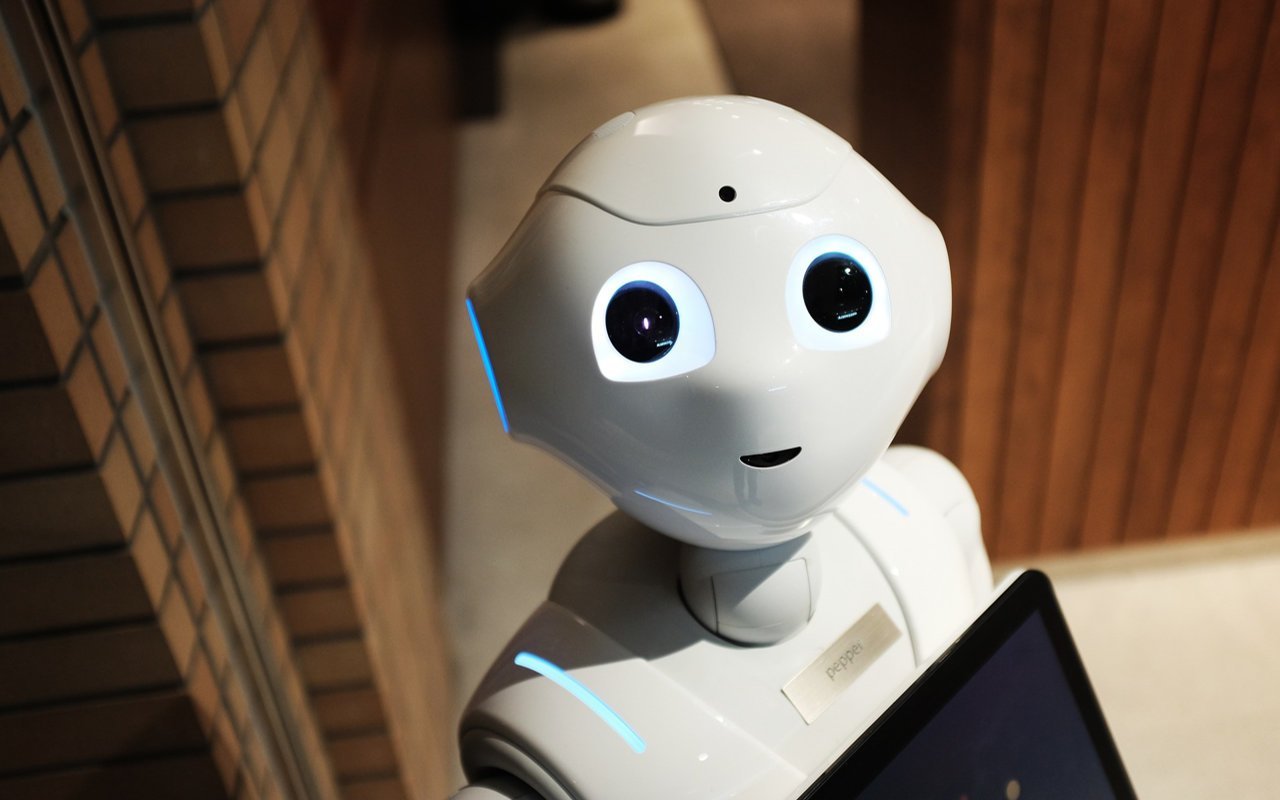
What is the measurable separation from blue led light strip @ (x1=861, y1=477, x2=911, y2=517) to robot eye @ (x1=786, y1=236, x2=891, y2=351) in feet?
0.88

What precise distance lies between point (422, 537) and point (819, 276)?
1390mm

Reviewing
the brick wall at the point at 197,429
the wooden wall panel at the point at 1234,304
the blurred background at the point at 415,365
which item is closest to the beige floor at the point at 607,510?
the blurred background at the point at 415,365

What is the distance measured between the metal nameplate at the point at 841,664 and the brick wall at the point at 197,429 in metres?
0.43

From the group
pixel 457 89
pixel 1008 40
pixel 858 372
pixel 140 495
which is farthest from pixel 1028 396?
pixel 457 89

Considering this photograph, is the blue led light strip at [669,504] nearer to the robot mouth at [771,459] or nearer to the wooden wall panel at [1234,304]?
the robot mouth at [771,459]

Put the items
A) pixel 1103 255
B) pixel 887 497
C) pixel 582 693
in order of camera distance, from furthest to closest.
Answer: pixel 1103 255, pixel 887 497, pixel 582 693

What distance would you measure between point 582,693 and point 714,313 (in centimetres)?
29

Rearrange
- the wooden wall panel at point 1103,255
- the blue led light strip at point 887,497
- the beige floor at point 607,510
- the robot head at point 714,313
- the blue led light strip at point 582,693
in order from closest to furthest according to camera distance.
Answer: the robot head at point 714,313, the blue led light strip at point 582,693, the blue led light strip at point 887,497, the beige floor at point 607,510, the wooden wall panel at point 1103,255

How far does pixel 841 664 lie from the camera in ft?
2.60

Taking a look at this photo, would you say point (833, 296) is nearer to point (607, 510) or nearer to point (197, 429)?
point (607, 510)

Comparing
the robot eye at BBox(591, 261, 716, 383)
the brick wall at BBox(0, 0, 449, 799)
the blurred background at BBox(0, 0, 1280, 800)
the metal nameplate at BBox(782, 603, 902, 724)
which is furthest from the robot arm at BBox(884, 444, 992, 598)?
the brick wall at BBox(0, 0, 449, 799)

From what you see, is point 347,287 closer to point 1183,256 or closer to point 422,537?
point 422,537

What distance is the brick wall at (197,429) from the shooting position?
0.77 metres

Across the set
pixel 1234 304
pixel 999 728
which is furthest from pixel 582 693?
pixel 1234 304
